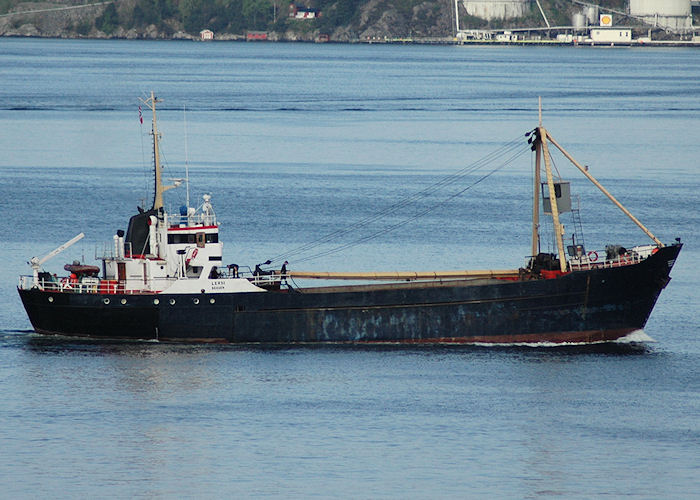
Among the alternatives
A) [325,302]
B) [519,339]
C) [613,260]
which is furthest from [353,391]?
[613,260]

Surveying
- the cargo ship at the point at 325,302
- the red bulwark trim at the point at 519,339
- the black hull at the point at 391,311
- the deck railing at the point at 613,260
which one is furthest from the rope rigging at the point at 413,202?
the deck railing at the point at 613,260

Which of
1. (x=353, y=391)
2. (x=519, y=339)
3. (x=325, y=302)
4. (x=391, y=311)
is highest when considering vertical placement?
(x=325, y=302)

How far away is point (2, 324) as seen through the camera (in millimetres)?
62062

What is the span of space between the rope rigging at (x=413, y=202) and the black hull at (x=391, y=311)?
4187mm

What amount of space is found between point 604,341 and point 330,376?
13.1 m

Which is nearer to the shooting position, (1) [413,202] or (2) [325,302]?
(2) [325,302]

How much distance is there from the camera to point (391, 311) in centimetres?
5719

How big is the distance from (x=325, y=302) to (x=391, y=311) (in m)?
2.81

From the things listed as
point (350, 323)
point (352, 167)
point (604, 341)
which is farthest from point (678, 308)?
point (352, 167)

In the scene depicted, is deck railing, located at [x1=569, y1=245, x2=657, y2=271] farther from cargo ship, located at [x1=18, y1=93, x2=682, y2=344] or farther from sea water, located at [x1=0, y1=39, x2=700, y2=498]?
sea water, located at [x1=0, y1=39, x2=700, y2=498]

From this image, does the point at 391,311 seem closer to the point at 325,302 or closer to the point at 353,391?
the point at 325,302

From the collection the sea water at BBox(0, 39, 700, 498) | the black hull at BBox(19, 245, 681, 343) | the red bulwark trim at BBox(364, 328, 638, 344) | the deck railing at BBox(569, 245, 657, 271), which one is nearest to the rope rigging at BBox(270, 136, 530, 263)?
the sea water at BBox(0, 39, 700, 498)

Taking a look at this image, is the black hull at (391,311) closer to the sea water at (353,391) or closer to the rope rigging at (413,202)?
the sea water at (353,391)

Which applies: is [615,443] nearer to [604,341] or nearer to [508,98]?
[604,341]
